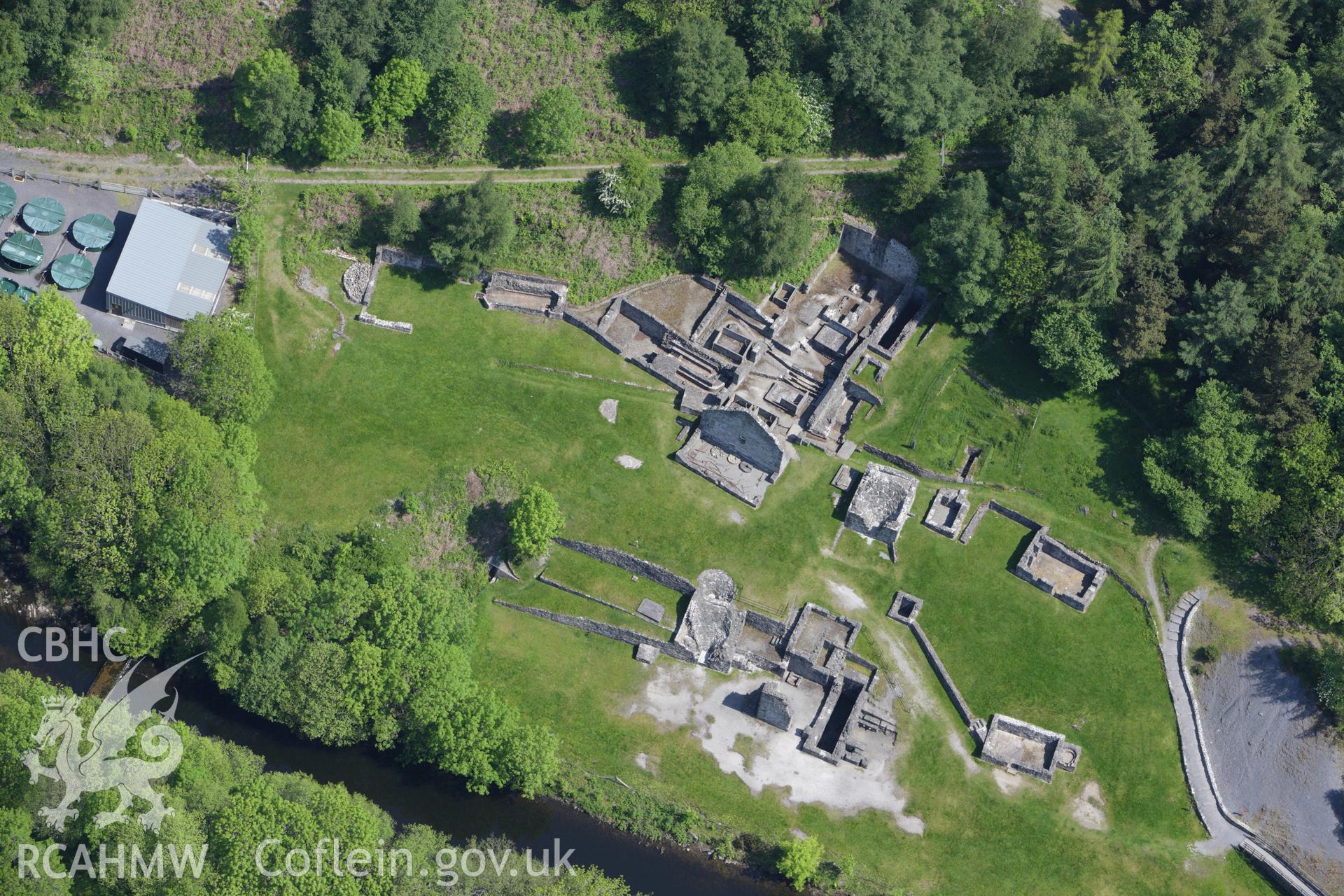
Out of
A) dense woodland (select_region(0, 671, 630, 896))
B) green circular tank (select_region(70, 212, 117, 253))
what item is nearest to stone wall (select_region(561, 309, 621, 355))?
green circular tank (select_region(70, 212, 117, 253))

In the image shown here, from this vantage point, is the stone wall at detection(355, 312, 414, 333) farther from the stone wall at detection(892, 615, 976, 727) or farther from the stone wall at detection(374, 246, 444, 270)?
the stone wall at detection(892, 615, 976, 727)

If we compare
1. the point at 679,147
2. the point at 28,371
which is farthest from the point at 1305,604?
the point at 28,371

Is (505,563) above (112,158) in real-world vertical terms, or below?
below

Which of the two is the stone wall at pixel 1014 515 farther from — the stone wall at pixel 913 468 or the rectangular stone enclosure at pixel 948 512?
the stone wall at pixel 913 468

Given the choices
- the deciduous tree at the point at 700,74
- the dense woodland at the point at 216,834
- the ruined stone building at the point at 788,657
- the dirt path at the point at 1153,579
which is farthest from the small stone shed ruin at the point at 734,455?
the dense woodland at the point at 216,834

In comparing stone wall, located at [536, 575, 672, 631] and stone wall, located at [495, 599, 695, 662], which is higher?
stone wall, located at [536, 575, 672, 631]

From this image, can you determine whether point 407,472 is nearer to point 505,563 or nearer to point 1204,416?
point 505,563

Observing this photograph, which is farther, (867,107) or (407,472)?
(867,107)
